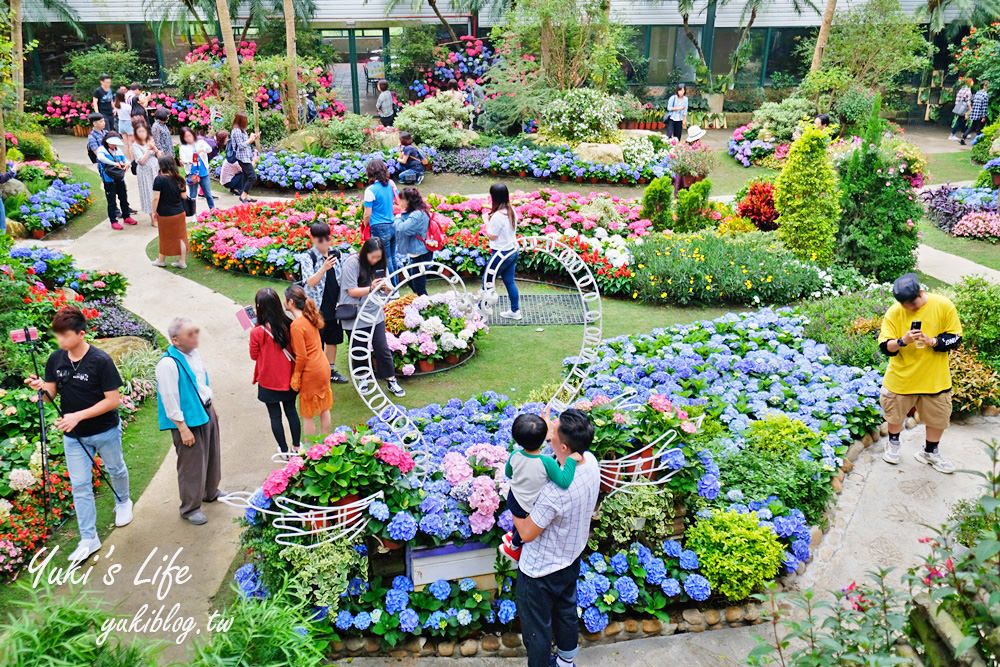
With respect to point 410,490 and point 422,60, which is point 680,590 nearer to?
point 410,490

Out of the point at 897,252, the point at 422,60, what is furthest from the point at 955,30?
the point at 897,252

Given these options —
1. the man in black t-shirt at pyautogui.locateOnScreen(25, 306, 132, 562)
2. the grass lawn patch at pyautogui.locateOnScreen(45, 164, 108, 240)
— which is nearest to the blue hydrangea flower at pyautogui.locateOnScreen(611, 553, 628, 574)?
the man in black t-shirt at pyautogui.locateOnScreen(25, 306, 132, 562)

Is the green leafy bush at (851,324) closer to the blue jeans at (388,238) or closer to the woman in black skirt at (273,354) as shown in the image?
the blue jeans at (388,238)

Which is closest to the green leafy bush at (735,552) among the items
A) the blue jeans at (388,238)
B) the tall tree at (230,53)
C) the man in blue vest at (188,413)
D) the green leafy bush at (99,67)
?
the man in blue vest at (188,413)

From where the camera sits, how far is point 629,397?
6363 millimetres

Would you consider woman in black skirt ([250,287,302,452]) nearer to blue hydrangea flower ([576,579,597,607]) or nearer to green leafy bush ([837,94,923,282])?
blue hydrangea flower ([576,579,597,607])

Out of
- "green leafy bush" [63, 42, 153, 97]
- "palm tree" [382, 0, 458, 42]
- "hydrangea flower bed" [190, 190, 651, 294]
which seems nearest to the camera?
"hydrangea flower bed" [190, 190, 651, 294]

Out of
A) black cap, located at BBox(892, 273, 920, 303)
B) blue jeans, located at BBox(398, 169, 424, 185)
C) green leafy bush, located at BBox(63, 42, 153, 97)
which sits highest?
green leafy bush, located at BBox(63, 42, 153, 97)

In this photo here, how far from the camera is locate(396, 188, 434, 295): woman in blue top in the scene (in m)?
8.12

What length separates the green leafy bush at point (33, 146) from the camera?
1388cm

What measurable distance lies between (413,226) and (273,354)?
277 centimetres

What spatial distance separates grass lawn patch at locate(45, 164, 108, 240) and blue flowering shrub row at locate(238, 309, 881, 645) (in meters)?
7.85

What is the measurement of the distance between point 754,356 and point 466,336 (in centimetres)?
275

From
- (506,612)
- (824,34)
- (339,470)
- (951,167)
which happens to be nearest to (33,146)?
(339,470)
